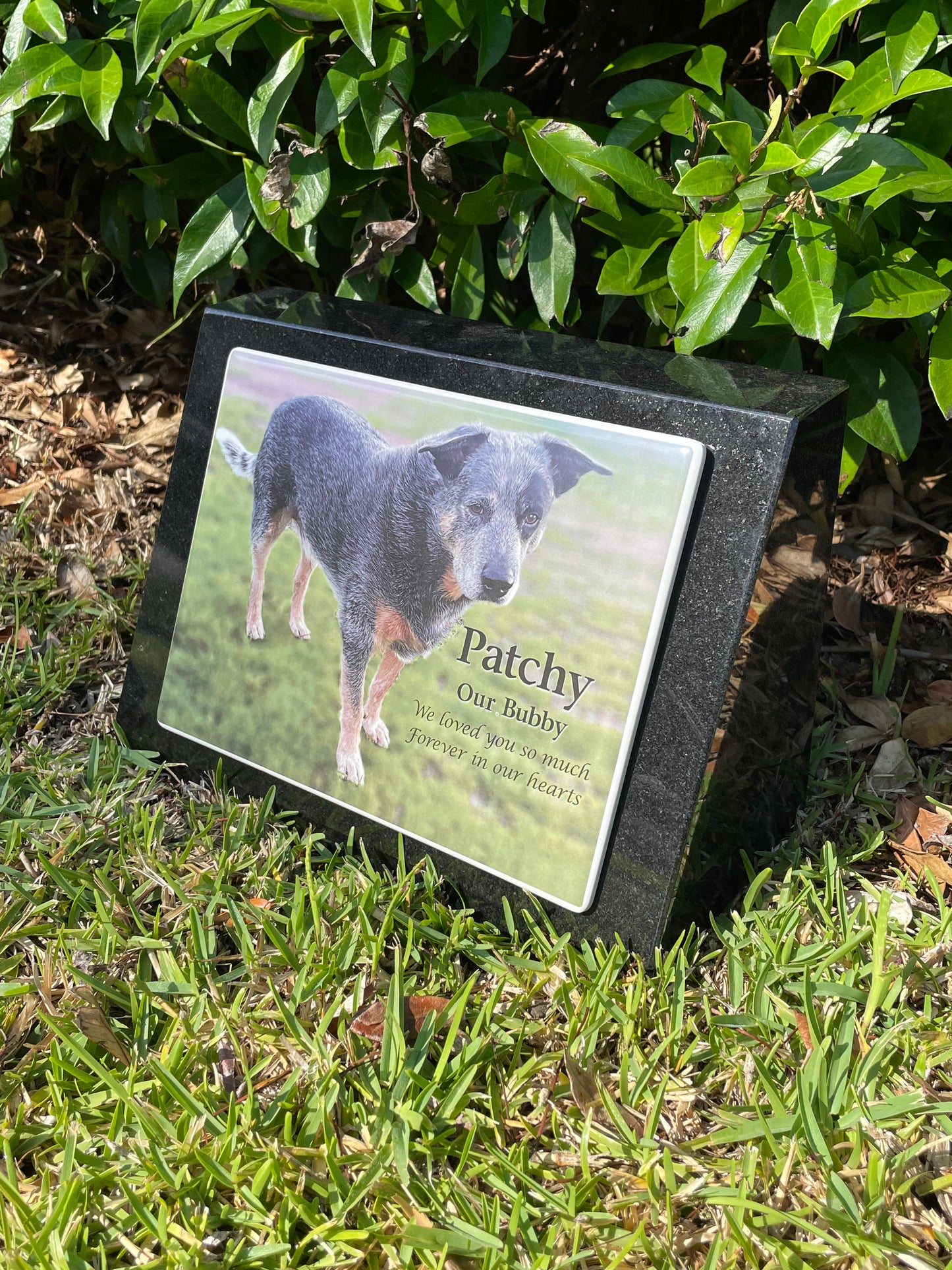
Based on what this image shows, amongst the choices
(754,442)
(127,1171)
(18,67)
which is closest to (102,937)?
(127,1171)

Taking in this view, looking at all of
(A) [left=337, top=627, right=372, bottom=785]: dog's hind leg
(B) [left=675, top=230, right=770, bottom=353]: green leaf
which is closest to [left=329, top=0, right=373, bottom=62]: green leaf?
(B) [left=675, top=230, right=770, bottom=353]: green leaf

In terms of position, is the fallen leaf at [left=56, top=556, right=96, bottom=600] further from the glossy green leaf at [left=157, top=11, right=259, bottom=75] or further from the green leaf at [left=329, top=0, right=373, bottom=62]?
the green leaf at [left=329, top=0, right=373, bottom=62]

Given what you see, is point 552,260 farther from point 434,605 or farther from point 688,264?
point 434,605

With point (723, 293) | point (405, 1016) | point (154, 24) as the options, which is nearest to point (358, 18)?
point (154, 24)

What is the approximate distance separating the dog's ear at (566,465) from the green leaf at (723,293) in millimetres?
242

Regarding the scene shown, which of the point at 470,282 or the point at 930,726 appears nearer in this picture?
the point at 930,726

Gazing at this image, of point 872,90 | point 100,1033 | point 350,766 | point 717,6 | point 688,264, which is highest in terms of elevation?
point 717,6

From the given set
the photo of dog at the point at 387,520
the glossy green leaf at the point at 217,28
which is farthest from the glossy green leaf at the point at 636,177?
the glossy green leaf at the point at 217,28

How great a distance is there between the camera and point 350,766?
1.38 metres

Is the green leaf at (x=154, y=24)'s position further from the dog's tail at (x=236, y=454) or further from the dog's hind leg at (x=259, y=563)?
the dog's hind leg at (x=259, y=563)

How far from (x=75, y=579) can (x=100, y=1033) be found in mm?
1181

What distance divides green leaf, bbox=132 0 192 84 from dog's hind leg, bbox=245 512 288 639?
618 millimetres

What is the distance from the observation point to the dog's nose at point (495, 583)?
4.06ft

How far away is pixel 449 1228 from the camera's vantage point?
916 mm
